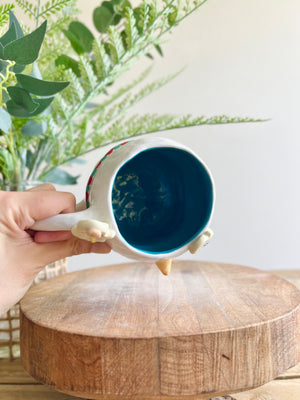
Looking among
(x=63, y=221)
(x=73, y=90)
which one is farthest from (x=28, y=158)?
(x=63, y=221)

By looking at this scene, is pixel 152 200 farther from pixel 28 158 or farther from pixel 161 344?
pixel 28 158

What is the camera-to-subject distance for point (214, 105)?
1.54 metres

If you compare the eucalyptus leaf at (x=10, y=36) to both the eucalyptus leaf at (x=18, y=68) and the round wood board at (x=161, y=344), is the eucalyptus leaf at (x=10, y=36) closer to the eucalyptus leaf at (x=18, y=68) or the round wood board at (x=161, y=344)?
the eucalyptus leaf at (x=18, y=68)

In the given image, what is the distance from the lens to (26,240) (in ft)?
1.77

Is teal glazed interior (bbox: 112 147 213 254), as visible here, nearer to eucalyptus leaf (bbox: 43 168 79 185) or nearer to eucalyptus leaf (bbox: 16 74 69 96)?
eucalyptus leaf (bbox: 16 74 69 96)

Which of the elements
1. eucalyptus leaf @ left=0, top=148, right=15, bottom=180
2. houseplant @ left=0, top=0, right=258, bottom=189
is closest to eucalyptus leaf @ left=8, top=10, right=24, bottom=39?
houseplant @ left=0, top=0, right=258, bottom=189

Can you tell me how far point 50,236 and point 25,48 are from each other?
24 cm

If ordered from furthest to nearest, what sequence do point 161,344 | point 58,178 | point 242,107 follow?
point 242,107, point 58,178, point 161,344

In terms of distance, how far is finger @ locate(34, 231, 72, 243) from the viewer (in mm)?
546

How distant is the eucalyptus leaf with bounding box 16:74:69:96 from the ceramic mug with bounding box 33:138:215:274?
11 centimetres

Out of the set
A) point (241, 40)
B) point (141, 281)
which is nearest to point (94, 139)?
point (141, 281)

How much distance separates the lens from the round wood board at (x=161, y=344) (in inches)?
17.4

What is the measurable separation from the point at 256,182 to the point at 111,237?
1.18 metres

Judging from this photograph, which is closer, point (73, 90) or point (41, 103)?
point (41, 103)
